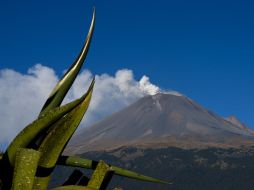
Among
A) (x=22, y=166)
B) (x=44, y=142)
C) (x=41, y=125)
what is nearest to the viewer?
(x=22, y=166)

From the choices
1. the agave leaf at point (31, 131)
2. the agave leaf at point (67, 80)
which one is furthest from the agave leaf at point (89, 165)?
the agave leaf at point (31, 131)

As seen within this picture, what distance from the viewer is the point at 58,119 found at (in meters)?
1.58

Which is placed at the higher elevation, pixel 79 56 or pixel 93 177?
pixel 79 56

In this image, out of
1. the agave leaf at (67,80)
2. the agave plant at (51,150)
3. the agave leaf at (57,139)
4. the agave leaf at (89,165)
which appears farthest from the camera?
the agave leaf at (89,165)

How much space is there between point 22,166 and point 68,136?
0.26 m

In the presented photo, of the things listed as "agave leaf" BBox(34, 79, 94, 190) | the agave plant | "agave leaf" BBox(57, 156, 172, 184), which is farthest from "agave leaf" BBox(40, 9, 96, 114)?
"agave leaf" BBox(57, 156, 172, 184)

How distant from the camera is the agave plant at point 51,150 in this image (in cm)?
142

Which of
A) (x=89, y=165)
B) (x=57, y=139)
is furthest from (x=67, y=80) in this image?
(x=89, y=165)

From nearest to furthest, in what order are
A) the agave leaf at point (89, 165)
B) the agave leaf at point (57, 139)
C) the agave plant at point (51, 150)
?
the agave plant at point (51, 150) < the agave leaf at point (57, 139) < the agave leaf at point (89, 165)

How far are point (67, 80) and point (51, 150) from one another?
28 cm

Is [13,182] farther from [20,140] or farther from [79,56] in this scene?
[79,56]

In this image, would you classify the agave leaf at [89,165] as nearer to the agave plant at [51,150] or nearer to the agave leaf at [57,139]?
the agave plant at [51,150]

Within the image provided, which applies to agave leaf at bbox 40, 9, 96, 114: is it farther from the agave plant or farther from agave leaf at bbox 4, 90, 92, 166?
agave leaf at bbox 4, 90, 92, 166

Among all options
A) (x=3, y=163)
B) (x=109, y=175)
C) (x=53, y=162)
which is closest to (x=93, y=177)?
(x=109, y=175)
